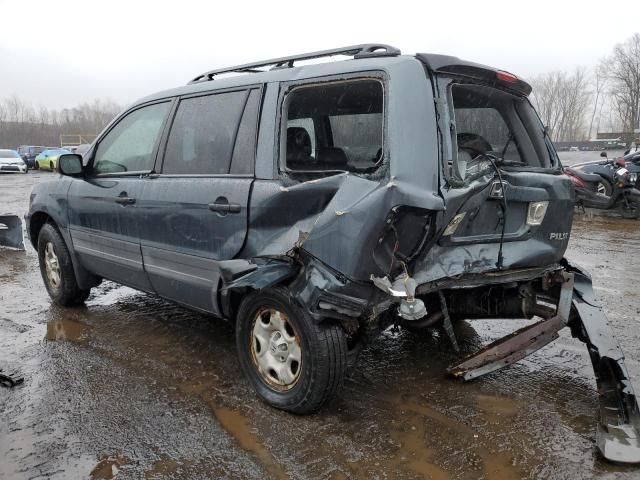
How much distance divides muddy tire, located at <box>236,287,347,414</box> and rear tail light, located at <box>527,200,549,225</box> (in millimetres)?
1408

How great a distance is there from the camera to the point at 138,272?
421 centimetres

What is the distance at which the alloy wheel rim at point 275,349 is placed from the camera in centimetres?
312

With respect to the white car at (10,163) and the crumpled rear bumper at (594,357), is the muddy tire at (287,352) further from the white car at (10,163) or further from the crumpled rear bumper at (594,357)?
the white car at (10,163)

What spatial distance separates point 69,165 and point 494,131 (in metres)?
3.39

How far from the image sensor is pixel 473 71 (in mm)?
3098

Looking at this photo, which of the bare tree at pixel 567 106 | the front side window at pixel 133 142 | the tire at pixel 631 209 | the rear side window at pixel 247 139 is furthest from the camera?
the bare tree at pixel 567 106

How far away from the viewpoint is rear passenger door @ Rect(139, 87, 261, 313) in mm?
3391

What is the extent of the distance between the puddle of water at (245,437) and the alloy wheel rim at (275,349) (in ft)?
0.92

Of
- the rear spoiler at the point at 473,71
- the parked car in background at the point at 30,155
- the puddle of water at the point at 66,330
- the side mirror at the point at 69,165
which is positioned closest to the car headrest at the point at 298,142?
the rear spoiler at the point at 473,71

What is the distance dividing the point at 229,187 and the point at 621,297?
4.40m

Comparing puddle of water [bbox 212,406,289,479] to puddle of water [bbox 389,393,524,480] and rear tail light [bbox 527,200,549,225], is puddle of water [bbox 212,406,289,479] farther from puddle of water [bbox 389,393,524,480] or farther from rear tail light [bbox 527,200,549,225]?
rear tail light [bbox 527,200,549,225]

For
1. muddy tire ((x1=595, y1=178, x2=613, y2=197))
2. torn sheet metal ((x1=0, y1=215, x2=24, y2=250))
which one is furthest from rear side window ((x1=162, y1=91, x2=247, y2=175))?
muddy tire ((x1=595, y1=178, x2=613, y2=197))

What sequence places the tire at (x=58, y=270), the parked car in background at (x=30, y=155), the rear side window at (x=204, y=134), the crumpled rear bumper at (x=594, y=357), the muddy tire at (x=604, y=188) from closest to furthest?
the crumpled rear bumper at (x=594, y=357), the rear side window at (x=204, y=134), the tire at (x=58, y=270), the muddy tire at (x=604, y=188), the parked car in background at (x=30, y=155)

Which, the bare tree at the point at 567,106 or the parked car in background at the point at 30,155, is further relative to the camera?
the bare tree at the point at 567,106
